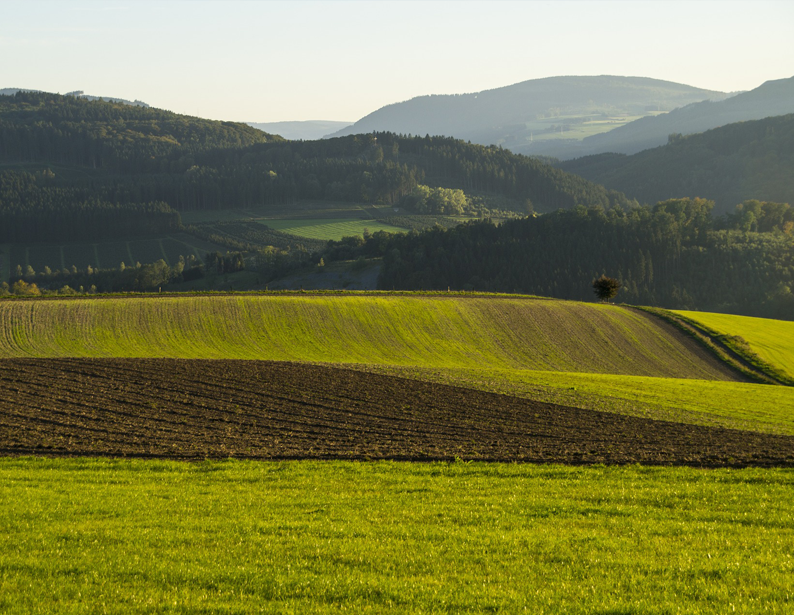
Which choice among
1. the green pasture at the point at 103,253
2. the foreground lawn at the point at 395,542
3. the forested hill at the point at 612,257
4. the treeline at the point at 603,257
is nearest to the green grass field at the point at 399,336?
the foreground lawn at the point at 395,542

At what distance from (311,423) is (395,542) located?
17586 mm

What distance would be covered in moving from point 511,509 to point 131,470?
1213 cm

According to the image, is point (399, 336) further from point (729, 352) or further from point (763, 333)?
point (763, 333)

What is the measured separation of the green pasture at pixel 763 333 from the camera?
6425 centimetres

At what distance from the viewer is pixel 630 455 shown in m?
23.5

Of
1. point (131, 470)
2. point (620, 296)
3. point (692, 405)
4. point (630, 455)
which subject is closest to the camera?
point (131, 470)

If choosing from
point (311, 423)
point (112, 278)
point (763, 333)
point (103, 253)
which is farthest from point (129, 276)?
point (311, 423)

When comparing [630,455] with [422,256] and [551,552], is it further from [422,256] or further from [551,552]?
[422,256]

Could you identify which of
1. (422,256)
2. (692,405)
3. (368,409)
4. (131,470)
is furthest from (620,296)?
(131,470)

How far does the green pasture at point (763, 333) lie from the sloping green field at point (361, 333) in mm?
5606

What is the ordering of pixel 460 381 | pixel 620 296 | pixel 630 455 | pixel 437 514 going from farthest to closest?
pixel 620 296 → pixel 460 381 → pixel 630 455 → pixel 437 514

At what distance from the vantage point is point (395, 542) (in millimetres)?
12781

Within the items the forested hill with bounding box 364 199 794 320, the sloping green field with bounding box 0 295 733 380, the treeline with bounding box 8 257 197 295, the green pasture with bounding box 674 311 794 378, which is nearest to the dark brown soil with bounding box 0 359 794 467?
the sloping green field with bounding box 0 295 733 380

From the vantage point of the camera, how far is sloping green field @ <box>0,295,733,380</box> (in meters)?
59.2
